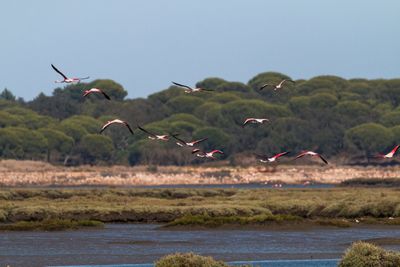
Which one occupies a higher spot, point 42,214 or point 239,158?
point 239,158

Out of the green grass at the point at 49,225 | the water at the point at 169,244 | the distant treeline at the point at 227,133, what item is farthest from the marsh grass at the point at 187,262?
the distant treeline at the point at 227,133

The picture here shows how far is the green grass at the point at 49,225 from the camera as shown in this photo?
5466 centimetres

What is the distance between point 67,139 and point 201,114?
35.0 meters

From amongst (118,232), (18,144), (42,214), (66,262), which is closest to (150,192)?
(42,214)

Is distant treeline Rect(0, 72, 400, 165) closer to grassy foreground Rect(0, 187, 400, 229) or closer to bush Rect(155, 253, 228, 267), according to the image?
grassy foreground Rect(0, 187, 400, 229)

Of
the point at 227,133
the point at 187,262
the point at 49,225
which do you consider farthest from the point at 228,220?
the point at 227,133

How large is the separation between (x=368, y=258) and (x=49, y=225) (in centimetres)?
2412

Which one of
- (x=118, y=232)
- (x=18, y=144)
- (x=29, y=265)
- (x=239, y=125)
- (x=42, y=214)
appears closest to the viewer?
(x=29, y=265)

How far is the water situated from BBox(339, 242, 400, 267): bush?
614cm

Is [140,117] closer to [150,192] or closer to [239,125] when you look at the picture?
[239,125]

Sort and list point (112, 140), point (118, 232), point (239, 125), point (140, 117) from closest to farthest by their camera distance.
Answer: point (118, 232) → point (112, 140) → point (239, 125) → point (140, 117)

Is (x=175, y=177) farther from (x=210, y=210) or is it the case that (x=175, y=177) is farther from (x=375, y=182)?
(x=210, y=210)

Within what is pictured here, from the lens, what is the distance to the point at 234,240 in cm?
5088

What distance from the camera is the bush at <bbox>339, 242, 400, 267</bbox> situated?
34.3 m
